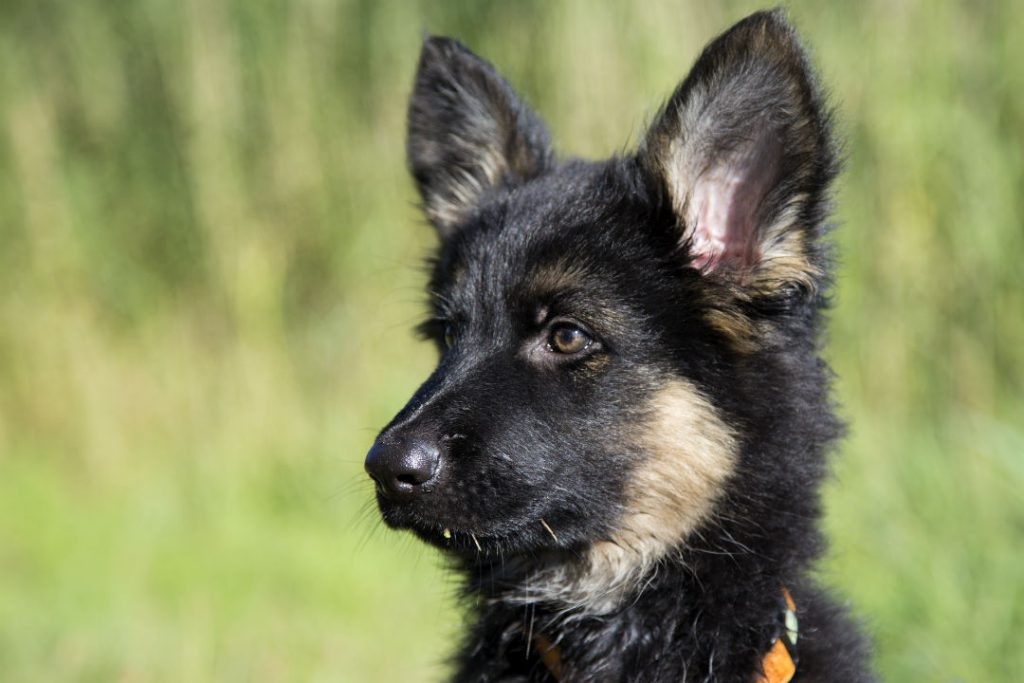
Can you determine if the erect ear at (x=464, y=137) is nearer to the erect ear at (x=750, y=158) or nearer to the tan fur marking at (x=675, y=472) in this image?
the erect ear at (x=750, y=158)

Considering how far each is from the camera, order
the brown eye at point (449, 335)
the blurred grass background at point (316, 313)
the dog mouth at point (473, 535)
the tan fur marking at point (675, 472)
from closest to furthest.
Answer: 1. the dog mouth at point (473, 535)
2. the tan fur marking at point (675, 472)
3. the brown eye at point (449, 335)
4. the blurred grass background at point (316, 313)

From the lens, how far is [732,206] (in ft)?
11.8

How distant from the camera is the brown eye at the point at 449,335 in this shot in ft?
12.9

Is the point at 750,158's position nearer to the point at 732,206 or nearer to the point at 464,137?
the point at 732,206

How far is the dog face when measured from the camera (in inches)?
130

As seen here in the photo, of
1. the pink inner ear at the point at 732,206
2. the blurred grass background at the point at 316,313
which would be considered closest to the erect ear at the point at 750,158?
the pink inner ear at the point at 732,206

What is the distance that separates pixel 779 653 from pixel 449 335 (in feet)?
4.62

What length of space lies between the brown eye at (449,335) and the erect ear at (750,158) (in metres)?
0.80

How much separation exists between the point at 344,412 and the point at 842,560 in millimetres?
3502

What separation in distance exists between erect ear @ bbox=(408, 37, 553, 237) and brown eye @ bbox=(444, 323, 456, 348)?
1.86ft

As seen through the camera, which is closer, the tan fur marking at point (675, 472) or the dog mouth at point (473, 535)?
the dog mouth at point (473, 535)

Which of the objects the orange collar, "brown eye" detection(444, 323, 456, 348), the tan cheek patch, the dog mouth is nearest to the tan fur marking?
the tan cheek patch

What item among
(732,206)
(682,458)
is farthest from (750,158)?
(682,458)

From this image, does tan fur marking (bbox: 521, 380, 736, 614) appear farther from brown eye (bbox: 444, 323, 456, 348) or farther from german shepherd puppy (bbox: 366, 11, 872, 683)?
brown eye (bbox: 444, 323, 456, 348)
